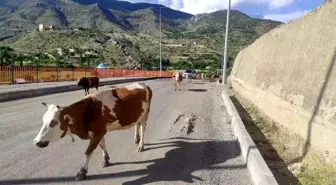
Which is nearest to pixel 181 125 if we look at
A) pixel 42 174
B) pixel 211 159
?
pixel 211 159

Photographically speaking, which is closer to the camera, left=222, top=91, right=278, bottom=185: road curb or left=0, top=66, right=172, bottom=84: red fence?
left=222, top=91, right=278, bottom=185: road curb

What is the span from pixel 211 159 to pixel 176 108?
7440 millimetres

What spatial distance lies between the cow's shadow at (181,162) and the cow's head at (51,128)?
738 mm

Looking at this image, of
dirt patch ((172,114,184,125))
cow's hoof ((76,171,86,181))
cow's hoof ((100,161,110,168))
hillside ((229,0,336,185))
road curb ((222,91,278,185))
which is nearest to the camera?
road curb ((222,91,278,185))

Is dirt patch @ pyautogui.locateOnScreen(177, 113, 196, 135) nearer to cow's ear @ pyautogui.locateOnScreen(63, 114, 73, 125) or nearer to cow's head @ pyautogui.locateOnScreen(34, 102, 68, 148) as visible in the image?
cow's ear @ pyautogui.locateOnScreen(63, 114, 73, 125)

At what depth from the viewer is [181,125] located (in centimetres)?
1054

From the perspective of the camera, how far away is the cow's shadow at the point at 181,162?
578 cm

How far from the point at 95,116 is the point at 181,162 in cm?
182

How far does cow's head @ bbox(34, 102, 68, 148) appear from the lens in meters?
5.28

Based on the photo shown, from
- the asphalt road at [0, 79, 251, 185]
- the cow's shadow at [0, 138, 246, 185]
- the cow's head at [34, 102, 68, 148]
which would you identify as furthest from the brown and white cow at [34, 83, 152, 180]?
the cow's shadow at [0, 138, 246, 185]

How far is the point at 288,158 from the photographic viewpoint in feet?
22.2

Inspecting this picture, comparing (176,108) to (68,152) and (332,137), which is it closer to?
(68,152)

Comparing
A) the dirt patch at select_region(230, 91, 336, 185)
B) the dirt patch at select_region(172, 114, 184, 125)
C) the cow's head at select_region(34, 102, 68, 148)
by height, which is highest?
the cow's head at select_region(34, 102, 68, 148)

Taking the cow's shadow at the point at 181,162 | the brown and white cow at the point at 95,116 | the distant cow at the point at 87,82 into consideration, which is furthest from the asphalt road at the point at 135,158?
the distant cow at the point at 87,82
